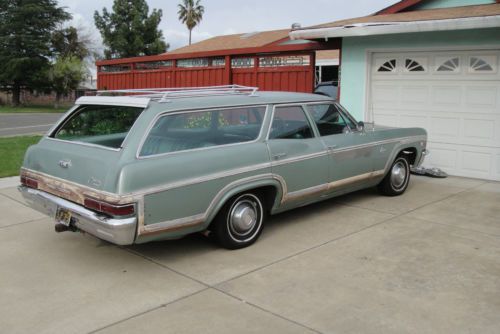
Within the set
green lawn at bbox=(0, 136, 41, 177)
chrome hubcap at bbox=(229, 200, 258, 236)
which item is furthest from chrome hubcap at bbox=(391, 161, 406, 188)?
green lawn at bbox=(0, 136, 41, 177)

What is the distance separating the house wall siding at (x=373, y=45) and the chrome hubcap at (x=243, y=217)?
17.4 feet

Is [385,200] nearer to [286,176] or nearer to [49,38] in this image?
[286,176]

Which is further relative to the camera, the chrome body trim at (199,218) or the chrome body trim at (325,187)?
the chrome body trim at (325,187)

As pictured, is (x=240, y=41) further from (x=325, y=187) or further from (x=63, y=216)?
(x=63, y=216)

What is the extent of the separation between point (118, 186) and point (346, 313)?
6.78ft

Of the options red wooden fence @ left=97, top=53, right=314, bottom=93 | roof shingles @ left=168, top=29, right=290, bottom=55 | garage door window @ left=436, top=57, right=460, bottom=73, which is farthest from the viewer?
roof shingles @ left=168, top=29, right=290, bottom=55

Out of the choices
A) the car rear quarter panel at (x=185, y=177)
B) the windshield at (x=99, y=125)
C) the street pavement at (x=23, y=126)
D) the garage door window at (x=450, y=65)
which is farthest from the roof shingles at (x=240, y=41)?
the car rear quarter panel at (x=185, y=177)

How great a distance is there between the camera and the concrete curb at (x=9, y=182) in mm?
8317

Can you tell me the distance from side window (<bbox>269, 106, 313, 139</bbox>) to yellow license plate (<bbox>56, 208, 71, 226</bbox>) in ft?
7.23

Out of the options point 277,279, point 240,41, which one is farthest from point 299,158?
point 240,41

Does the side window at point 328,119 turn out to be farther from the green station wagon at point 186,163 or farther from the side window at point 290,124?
the side window at point 290,124

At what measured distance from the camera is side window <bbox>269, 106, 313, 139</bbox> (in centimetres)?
571

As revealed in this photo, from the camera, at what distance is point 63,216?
15.7 ft

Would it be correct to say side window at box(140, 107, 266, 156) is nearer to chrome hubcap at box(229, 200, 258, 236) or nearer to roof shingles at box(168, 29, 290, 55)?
chrome hubcap at box(229, 200, 258, 236)
